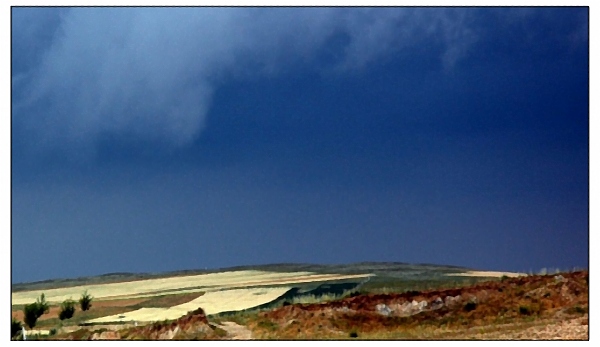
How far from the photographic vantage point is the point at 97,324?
12.9 meters

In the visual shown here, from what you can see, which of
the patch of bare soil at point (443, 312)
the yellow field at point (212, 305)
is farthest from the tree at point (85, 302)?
the patch of bare soil at point (443, 312)

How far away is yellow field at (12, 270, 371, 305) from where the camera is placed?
13031 millimetres

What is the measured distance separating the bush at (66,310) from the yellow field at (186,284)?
8 cm

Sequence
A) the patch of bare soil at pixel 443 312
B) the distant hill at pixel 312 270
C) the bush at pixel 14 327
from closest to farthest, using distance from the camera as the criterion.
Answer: the patch of bare soil at pixel 443 312
the bush at pixel 14 327
the distant hill at pixel 312 270

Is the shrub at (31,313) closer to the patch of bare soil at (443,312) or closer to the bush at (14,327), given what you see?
the bush at (14,327)

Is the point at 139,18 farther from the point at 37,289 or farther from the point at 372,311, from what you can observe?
the point at 372,311

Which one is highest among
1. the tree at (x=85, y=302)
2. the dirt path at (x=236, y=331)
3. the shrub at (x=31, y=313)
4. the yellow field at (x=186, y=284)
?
the yellow field at (x=186, y=284)

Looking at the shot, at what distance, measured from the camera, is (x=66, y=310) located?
13.0m

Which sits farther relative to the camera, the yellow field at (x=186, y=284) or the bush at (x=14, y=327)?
the yellow field at (x=186, y=284)

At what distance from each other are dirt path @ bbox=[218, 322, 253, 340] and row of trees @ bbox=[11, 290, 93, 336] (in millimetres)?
2151

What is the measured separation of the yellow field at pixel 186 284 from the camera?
13031 mm

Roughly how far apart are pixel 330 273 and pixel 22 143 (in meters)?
5.13

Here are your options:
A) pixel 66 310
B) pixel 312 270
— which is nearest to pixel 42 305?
pixel 66 310
